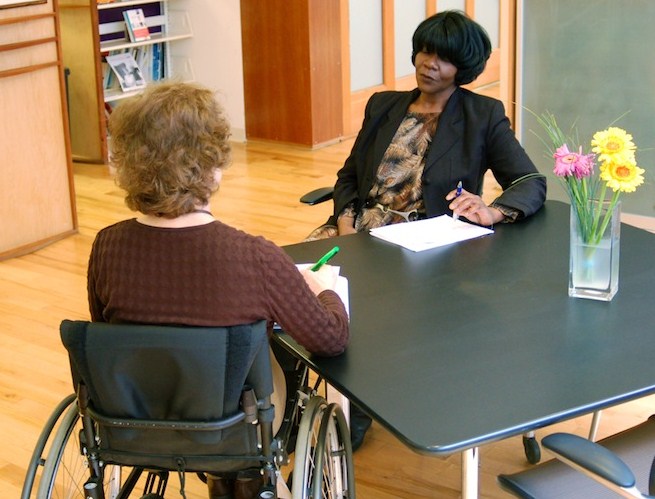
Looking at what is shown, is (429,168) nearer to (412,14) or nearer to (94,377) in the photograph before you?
(94,377)

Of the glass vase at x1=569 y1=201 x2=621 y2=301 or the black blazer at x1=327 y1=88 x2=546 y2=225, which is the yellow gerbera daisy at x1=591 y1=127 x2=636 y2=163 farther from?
the black blazer at x1=327 y1=88 x2=546 y2=225

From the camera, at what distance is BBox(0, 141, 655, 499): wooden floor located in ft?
9.44

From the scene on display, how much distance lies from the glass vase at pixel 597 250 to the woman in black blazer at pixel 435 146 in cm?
56

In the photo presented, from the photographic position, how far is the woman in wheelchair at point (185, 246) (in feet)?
6.18

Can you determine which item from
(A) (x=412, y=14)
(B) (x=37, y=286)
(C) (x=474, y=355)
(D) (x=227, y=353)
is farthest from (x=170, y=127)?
(A) (x=412, y=14)

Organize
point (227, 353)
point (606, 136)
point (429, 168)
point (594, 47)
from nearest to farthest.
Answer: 1. point (227, 353)
2. point (606, 136)
3. point (429, 168)
4. point (594, 47)

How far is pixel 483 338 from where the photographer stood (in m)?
2.07

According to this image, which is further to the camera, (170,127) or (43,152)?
(43,152)

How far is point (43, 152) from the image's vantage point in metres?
4.89

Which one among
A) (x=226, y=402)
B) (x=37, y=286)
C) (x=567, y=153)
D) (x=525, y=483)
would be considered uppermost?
(x=567, y=153)

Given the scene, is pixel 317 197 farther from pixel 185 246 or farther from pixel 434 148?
pixel 185 246

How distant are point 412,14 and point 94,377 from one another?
587 cm

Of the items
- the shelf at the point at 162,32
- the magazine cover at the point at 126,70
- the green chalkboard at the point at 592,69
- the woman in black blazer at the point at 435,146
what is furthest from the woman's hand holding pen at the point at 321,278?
the magazine cover at the point at 126,70

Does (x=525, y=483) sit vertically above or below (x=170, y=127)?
below
